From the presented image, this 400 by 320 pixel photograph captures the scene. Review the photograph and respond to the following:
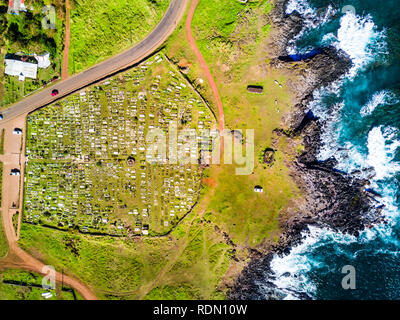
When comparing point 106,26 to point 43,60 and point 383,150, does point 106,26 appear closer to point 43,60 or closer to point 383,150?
point 43,60

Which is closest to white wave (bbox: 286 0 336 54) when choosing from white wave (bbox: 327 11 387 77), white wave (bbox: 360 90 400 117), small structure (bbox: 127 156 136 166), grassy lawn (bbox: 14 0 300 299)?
white wave (bbox: 327 11 387 77)

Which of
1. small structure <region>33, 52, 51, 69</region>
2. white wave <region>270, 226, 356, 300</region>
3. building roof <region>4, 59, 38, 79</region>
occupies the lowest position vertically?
white wave <region>270, 226, 356, 300</region>

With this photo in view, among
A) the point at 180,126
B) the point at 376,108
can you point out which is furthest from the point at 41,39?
the point at 376,108

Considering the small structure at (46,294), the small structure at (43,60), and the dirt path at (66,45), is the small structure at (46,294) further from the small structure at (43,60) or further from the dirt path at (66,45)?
the small structure at (43,60)

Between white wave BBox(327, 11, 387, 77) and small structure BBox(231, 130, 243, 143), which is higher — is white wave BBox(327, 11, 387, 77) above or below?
above

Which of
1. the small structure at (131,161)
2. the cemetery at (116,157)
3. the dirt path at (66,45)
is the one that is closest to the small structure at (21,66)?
the dirt path at (66,45)

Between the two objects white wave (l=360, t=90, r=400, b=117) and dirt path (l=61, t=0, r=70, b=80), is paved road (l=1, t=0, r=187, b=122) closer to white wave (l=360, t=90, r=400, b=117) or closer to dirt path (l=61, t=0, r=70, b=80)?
dirt path (l=61, t=0, r=70, b=80)
